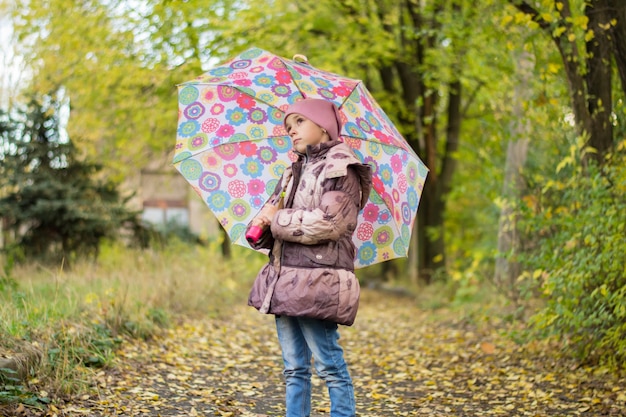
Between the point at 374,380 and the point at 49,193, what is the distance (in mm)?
6599

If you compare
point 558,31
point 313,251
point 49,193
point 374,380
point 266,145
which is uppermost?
point 558,31

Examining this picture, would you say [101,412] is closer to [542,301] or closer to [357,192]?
[357,192]

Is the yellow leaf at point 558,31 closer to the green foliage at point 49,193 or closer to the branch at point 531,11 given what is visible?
the branch at point 531,11

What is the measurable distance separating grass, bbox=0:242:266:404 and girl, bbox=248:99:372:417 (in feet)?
5.45

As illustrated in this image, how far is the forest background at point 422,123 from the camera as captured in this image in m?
5.77

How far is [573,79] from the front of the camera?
626cm

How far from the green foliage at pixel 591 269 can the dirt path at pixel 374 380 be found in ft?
0.95

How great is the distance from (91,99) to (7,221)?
283cm

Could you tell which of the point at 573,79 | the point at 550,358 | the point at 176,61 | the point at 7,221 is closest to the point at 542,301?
the point at 550,358

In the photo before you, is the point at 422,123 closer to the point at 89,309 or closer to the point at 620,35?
the point at 620,35

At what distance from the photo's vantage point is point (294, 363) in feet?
12.3

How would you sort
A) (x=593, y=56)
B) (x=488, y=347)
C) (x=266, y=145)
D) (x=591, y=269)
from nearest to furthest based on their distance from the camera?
(x=266, y=145)
(x=591, y=269)
(x=593, y=56)
(x=488, y=347)

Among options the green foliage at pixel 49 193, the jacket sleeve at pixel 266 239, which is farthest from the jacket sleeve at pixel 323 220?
the green foliage at pixel 49 193

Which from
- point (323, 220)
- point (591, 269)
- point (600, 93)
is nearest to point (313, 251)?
point (323, 220)
